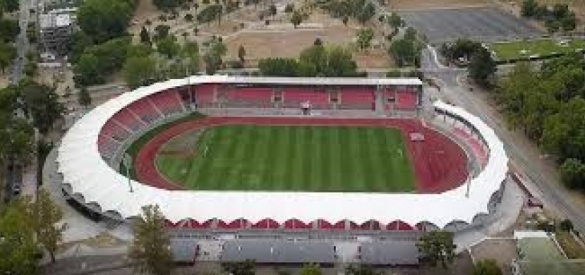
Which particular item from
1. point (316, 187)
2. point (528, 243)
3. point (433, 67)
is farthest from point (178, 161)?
point (433, 67)

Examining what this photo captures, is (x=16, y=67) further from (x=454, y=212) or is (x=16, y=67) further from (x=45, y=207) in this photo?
(x=454, y=212)

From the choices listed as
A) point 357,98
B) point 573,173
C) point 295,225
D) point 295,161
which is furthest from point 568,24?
point 295,225

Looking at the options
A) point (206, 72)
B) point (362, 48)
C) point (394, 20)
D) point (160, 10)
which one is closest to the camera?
point (206, 72)

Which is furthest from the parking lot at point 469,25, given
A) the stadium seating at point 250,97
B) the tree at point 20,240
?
the tree at point 20,240

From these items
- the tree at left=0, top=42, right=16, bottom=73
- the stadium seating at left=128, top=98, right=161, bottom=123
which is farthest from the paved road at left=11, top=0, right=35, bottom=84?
the stadium seating at left=128, top=98, right=161, bottom=123

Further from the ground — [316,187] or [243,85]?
[243,85]

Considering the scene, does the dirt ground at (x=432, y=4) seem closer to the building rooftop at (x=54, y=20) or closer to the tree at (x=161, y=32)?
the tree at (x=161, y=32)
